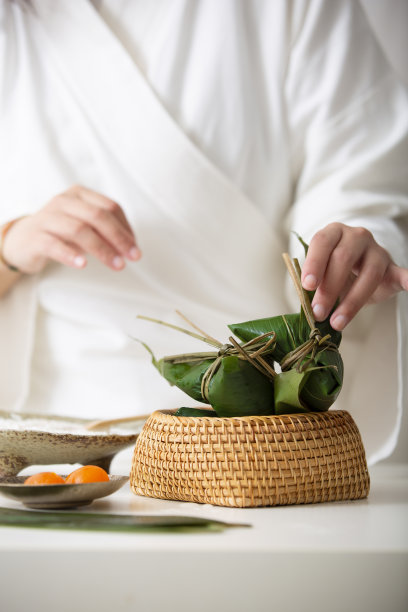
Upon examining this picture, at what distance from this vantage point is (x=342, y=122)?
1.02m

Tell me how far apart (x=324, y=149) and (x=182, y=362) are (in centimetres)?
60

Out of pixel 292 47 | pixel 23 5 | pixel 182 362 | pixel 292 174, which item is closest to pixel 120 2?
pixel 23 5

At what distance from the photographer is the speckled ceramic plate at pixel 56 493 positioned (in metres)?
0.44

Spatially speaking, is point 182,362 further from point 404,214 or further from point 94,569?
point 404,214

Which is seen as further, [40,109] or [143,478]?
[40,109]

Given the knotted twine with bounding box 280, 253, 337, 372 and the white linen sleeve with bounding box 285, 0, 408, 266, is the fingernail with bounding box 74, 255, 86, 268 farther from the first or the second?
the knotted twine with bounding box 280, 253, 337, 372

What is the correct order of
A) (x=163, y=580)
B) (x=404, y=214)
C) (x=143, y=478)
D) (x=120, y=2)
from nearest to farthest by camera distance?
(x=163, y=580)
(x=143, y=478)
(x=404, y=214)
(x=120, y=2)

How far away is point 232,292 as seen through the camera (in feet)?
3.43

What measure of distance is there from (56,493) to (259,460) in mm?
140

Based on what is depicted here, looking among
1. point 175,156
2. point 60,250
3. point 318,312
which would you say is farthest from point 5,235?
point 318,312

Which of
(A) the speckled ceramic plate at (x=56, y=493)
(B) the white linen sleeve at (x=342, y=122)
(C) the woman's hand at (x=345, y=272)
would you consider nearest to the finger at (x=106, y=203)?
(B) the white linen sleeve at (x=342, y=122)

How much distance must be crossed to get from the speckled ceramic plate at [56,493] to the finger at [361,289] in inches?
8.5

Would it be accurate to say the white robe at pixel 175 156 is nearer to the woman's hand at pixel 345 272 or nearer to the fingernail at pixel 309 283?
the woman's hand at pixel 345 272

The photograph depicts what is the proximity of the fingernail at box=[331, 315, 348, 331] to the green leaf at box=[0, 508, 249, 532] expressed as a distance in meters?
0.19
